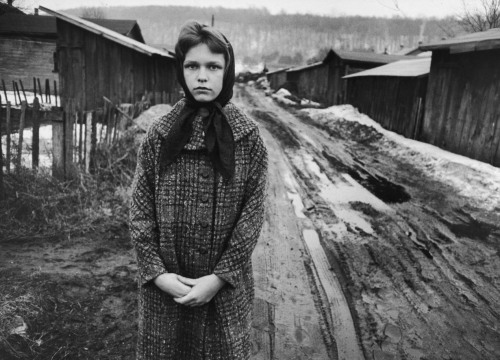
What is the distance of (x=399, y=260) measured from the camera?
4.57 meters

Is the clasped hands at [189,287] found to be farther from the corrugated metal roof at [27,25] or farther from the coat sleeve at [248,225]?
the corrugated metal roof at [27,25]

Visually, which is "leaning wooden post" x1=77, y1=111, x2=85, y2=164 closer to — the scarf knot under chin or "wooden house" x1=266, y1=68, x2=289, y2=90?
the scarf knot under chin

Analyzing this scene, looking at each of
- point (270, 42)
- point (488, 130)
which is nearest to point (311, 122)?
point (488, 130)

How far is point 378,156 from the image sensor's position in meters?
11.0

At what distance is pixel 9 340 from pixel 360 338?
2705 millimetres

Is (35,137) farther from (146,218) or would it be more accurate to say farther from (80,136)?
(146,218)

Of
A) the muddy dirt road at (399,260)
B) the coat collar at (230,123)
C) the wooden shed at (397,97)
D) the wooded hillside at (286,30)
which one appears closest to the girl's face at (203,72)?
the coat collar at (230,123)

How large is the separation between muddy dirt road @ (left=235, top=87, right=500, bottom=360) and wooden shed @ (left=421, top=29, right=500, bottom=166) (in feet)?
9.02

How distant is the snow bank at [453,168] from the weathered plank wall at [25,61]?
18551 mm

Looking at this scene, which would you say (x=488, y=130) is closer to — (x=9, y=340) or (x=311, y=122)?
(x=311, y=122)

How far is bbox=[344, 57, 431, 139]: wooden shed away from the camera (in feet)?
45.8

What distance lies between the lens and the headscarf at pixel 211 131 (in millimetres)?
1641

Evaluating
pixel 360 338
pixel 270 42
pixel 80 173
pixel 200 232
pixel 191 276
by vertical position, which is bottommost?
pixel 360 338

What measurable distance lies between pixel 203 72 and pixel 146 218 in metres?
0.70
